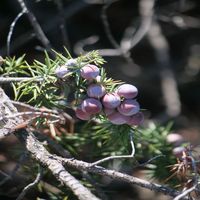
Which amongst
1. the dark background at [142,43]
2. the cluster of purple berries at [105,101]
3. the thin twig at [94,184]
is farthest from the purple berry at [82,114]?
the dark background at [142,43]

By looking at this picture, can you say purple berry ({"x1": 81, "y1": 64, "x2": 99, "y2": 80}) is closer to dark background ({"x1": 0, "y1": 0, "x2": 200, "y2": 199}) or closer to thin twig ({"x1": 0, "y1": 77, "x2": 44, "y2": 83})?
thin twig ({"x1": 0, "y1": 77, "x2": 44, "y2": 83})

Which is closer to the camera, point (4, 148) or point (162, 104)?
point (4, 148)

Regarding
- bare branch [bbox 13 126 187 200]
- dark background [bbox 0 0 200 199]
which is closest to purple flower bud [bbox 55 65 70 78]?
bare branch [bbox 13 126 187 200]

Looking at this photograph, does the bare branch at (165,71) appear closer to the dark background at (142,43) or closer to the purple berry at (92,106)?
the dark background at (142,43)

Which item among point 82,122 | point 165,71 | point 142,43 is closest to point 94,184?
A: point 82,122

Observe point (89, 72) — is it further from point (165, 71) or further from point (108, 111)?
point (165, 71)

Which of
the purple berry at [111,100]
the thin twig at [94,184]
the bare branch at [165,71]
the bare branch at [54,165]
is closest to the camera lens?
the bare branch at [54,165]

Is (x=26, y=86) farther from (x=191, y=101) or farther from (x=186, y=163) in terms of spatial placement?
(x=191, y=101)

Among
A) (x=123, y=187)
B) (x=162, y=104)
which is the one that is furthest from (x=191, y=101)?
(x=123, y=187)
